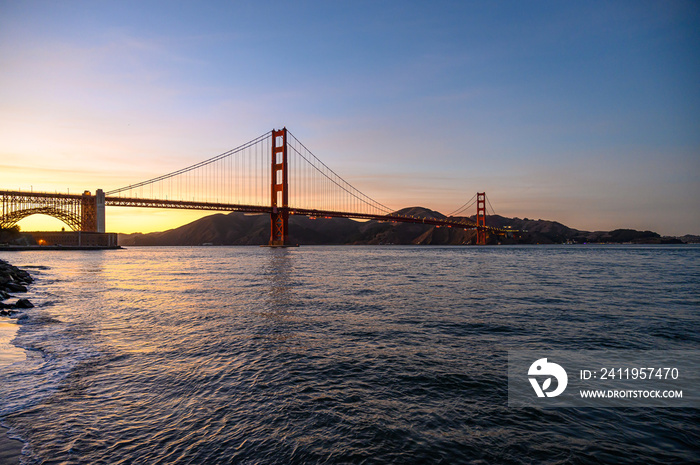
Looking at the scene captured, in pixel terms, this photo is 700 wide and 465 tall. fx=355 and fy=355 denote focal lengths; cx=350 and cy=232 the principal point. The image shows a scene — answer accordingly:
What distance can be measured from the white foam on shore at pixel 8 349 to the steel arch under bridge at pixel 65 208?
89.5m

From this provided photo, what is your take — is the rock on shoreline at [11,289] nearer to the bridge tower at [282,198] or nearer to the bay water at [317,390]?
the bay water at [317,390]

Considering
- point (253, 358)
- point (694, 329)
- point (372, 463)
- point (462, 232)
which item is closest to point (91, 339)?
point (253, 358)

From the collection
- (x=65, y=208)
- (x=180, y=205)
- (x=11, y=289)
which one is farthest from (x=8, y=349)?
(x=65, y=208)

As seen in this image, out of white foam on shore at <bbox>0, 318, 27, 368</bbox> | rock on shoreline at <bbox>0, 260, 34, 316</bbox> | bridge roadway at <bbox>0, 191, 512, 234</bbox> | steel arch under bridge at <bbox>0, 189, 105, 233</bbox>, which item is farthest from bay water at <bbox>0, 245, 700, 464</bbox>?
steel arch under bridge at <bbox>0, 189, 105, 233</bbox>

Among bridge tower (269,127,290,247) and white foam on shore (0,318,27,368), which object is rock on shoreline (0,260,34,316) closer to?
white foam on shore (0,318,27,368)

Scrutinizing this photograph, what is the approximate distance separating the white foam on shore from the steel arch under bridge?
89.5 meters

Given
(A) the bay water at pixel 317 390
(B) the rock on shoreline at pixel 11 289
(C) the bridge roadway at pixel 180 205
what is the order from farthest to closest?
(C) the bridge roadway at pixel 180 205
(B) the rock on shoreline at pixel 11 289
(A) the bay water at pixel 317 390

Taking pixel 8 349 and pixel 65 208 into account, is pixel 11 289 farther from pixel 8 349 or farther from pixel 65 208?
pixel 65 208

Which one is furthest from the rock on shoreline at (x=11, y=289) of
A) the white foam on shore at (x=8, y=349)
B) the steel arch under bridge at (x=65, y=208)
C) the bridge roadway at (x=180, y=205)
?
the steel arch under bridge at (x=65, y=208)

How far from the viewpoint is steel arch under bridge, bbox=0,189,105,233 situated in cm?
7725

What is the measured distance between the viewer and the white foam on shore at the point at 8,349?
657 cm

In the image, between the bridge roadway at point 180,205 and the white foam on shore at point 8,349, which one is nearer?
the white foam on shore at point 8,349

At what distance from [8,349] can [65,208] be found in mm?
96961

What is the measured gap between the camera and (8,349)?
23.4 feet
